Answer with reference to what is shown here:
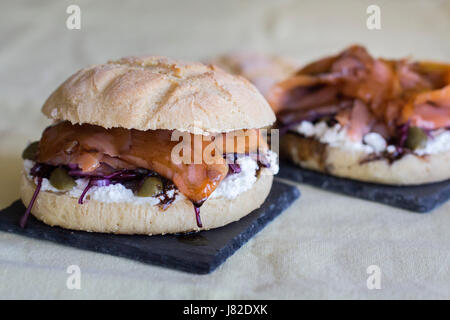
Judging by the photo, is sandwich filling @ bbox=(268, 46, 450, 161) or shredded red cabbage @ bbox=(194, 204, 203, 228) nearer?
shredded red cabbage @ bbox=(194, 204, 203, 228)

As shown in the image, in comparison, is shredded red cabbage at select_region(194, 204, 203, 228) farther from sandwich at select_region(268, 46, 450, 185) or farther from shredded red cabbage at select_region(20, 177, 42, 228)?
sandwich at select_region(268, 46, 450, 185)

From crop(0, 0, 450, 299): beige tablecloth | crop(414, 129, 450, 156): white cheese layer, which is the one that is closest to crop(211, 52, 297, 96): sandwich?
crop(0, 0, 450, 299): beige tablecloth

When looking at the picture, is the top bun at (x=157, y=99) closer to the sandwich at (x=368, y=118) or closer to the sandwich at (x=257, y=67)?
the sandwich at (x=368, y=118)

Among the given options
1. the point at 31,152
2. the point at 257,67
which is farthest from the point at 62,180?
the point at 257,67

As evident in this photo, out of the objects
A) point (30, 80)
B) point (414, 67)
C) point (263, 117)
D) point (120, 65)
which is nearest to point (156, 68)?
point (120, 65)

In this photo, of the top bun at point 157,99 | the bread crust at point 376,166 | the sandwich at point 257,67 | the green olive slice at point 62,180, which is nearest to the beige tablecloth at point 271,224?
the bread crust at point 376,166

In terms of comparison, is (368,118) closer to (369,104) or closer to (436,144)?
(369,104)
